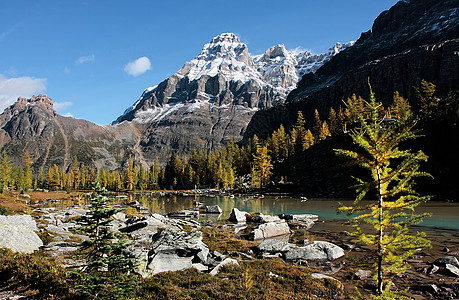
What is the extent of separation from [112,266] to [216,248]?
42.9ft

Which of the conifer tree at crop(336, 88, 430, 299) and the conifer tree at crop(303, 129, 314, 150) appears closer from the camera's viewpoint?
the conifer tree at crop(336, 88, 430, 299)

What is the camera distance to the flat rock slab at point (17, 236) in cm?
1502

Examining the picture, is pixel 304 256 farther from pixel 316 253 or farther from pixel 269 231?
pixel 269 231

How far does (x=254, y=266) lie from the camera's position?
1488 centimetres

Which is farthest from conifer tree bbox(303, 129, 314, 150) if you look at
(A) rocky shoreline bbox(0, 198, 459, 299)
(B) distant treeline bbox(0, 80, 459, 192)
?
(A) rocky shoreline bbox(0, 198, 459, 299)

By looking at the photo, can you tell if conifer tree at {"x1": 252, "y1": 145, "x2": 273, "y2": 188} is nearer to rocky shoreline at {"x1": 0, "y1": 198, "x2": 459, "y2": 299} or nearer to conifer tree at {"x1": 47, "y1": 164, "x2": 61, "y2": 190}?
rocky shoreline at {"x1": 0, "y1": 198, "x2": 459, "y2": 299}

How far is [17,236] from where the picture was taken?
52.5 ft

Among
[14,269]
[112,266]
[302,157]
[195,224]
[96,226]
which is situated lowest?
[195,224]

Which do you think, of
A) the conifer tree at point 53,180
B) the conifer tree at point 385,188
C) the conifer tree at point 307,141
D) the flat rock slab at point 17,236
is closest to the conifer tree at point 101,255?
the conifer tree at point 385,188

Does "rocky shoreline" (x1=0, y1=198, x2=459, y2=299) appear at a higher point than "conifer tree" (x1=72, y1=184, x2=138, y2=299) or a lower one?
lower

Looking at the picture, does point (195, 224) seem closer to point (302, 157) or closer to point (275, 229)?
point (275, 229)

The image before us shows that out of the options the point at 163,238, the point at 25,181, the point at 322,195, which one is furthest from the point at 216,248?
the point at 25,181

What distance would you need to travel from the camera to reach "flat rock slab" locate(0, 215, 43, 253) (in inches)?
591

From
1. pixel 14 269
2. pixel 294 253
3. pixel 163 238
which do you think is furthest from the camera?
pixel 294 253
